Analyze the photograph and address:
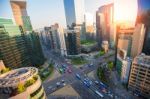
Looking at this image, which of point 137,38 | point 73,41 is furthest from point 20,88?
point 73,41

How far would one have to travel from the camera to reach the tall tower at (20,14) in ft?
399

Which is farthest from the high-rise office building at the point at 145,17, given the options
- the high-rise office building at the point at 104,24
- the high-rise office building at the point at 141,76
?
the high-rise office building at the point at 104,24

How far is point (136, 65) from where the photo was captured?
59.8 m

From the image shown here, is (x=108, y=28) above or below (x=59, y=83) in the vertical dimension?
above

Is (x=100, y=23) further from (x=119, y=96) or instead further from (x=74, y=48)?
(x=119, y=96)

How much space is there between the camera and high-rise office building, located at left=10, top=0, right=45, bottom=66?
10104 cm

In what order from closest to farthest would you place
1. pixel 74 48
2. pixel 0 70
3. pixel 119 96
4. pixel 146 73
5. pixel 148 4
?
pixel 0 70 → pixel 146 73 → pixel 119 96 → pixel 148 4 → pixel 74 48

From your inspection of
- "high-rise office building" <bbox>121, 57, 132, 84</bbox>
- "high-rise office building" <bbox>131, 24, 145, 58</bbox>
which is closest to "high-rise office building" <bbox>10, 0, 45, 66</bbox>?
"high-rise office building" <bbox>121, 57, 132, 84</bbox>

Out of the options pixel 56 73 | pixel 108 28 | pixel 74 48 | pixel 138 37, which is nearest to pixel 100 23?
pixel 108 28

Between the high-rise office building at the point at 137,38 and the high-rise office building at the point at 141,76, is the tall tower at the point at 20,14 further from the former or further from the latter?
the high-rise office building at the point at 141,76

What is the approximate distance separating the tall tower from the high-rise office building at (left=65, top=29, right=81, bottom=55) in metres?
43.3

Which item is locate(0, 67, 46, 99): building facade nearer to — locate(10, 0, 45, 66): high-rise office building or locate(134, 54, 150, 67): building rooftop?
locate(134, 54, 150, 67): building rooftop

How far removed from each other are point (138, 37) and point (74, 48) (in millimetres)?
72549

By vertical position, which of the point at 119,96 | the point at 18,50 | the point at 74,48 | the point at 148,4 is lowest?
the point at 119,96
